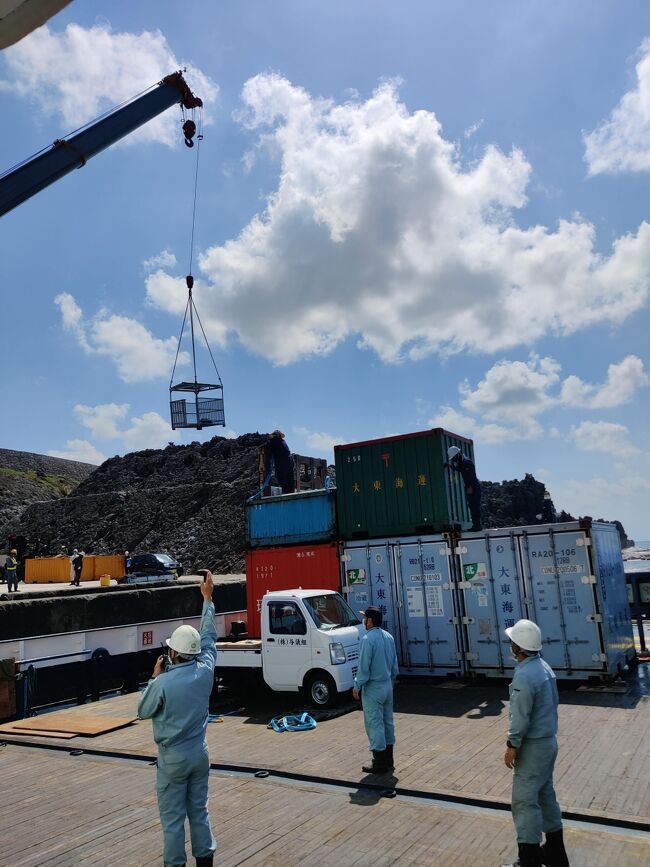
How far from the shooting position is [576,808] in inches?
250

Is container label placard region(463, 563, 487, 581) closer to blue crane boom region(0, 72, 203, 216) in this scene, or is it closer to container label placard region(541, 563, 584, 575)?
container label placard region(541, 563, 584, 575)

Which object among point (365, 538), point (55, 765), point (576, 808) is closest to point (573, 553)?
point (365, 538)

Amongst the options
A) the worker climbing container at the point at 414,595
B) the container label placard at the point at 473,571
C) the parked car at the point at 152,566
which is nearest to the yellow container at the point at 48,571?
the parked car at the point at 152,566

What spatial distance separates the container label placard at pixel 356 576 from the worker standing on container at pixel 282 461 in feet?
10.5

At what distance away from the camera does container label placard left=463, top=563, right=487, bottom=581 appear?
12695 millimetres

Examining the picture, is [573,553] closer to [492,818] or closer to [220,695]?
[492,818]

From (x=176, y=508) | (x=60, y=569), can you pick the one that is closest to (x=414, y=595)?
(x=60, y=569)

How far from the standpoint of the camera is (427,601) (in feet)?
43.2

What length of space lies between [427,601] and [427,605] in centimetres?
8

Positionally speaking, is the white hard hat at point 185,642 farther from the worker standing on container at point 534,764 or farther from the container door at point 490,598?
the container door at point 490,598

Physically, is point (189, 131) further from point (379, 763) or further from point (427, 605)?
point (379, 763)

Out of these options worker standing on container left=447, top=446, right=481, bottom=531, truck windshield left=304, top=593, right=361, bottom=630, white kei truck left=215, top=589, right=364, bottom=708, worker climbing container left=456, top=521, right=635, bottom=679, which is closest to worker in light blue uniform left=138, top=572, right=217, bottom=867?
white kei truck left=215, top=589, right=364, bottom=708

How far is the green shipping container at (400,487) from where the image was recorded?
1371cm

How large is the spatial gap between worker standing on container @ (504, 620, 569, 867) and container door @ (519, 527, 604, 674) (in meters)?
7.21
